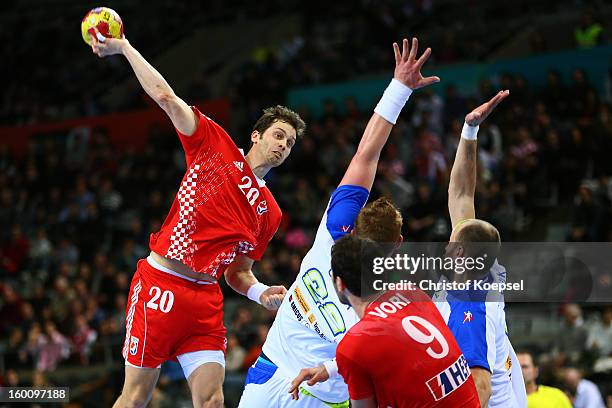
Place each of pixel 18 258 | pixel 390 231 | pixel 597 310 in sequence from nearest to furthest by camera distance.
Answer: pixel 390 231, pixel 597 310, pixel 18 258

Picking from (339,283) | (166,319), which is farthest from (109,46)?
(339,283)

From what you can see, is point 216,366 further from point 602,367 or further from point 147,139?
point 147,139

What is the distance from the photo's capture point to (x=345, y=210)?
19.2 feet

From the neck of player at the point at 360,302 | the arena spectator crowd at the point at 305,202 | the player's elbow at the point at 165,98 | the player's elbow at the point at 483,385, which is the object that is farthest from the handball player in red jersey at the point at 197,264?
the arena spectator crowd at the point at 305,202

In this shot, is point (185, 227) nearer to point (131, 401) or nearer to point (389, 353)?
point (131, 401)

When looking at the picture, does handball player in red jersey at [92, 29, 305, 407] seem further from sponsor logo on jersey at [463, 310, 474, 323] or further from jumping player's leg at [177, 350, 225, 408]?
sponsor logo on jersey at [463, 310, 474, 323]

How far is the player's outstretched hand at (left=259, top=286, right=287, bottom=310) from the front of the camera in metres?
7.07

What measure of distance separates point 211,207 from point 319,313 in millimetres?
1476

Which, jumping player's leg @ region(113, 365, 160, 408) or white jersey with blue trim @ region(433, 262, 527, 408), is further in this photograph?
jumping player's leg @ region(113, 365, 160, 408)

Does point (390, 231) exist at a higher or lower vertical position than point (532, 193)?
lower

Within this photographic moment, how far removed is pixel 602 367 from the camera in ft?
39.7

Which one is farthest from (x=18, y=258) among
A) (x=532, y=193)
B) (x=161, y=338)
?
(x=161, y=338)

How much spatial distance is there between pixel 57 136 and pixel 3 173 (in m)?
2.01

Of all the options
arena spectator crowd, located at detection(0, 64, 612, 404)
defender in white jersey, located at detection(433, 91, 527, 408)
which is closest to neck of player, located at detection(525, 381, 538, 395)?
defender in white jersey, located at detection(433, 91, 527, 408)
